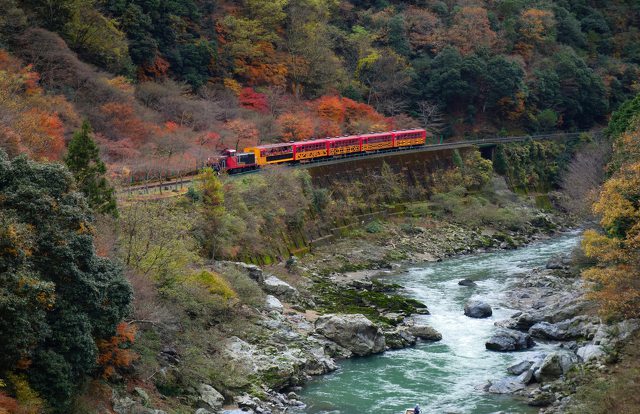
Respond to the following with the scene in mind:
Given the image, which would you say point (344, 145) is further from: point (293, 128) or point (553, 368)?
point (553, 368)

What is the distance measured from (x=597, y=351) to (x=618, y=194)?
223 inches

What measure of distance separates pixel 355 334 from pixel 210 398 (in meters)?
7.46

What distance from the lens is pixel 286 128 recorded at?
58.1 metres

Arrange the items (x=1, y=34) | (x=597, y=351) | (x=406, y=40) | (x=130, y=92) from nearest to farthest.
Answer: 1. (x=597, y=351)
2. (x=1, y=34)
3. (x=130, y=92)
4. (x=406, y=40)

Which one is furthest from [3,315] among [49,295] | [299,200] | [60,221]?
[299,200]

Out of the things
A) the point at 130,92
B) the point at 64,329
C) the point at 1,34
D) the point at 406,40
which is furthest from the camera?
the point at 406,40

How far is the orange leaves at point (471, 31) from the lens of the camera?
76.9 metres

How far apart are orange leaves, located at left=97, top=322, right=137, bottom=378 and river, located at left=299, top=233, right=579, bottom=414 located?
19.6 ft

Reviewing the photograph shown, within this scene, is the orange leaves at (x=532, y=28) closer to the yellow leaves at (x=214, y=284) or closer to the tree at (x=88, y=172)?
the yellow leaves at (x=214, y=284)

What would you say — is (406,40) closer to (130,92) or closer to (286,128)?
(286,128)

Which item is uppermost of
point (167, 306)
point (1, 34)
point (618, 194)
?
point (1, 34)

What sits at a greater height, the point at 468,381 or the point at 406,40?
the point at 406,40

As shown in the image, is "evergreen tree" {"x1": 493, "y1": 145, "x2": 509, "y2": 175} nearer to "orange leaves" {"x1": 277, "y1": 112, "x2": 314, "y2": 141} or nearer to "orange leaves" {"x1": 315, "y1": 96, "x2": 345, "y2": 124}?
"orange leaves" {"x1": 315, "y1": 96, "x2": 345, "y2": 124}

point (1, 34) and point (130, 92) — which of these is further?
point (130, 92)
